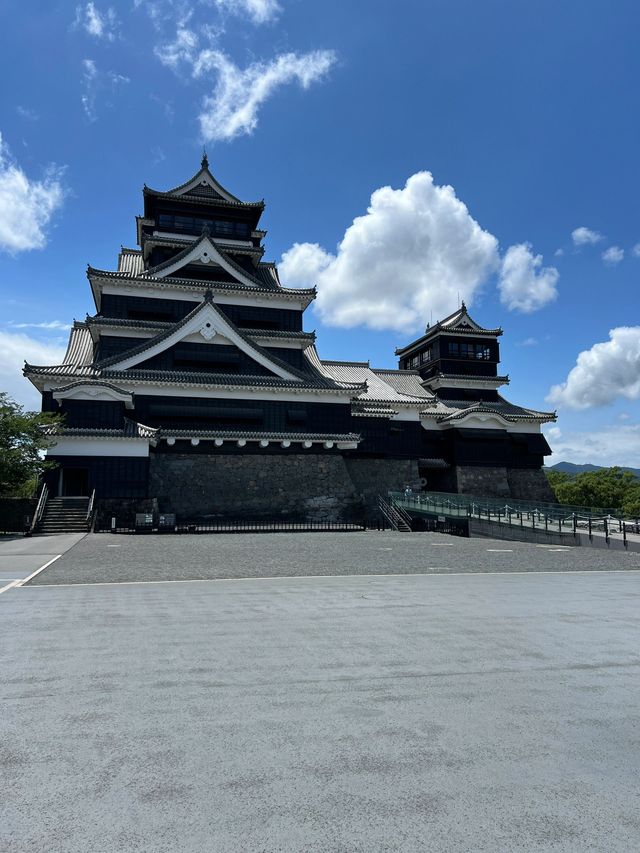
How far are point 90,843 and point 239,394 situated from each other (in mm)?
26710

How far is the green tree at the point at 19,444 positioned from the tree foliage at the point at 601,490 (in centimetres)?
4477

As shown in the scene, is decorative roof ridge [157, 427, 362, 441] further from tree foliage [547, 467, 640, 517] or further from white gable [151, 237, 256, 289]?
tree foliage [547, 467, 640, 517]

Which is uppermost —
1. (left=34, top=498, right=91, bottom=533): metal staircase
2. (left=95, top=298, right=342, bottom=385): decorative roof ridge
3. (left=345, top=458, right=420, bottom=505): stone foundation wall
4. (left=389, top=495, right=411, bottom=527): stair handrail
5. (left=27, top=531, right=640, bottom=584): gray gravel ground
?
(left=95, top=298, right=342, bottom=385): decorative roof ridge

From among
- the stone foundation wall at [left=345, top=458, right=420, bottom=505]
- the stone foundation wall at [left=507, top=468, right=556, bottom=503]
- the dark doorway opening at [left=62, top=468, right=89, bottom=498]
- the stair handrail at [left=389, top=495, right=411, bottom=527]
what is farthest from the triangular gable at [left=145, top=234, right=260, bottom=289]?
the stone foundation wall at [left=507, top=468, right=556, bottom=503]

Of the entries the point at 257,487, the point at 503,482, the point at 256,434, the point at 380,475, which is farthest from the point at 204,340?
the point at 503,482

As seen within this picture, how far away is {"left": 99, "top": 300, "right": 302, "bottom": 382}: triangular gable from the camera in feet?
91.9

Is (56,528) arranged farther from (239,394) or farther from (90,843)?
(90,843)

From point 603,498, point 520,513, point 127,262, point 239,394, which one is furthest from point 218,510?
point 603,498

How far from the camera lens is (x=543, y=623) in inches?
294

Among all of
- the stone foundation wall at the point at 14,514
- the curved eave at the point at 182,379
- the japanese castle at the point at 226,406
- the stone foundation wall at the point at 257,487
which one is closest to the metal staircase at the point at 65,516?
the stone foundation wall at the point at 14,514

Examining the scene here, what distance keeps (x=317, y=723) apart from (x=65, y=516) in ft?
73.8

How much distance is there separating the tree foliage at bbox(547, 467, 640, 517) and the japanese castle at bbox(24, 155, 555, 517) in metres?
20.3

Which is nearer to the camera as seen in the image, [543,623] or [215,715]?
[215,715]

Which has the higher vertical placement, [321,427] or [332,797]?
[321,427]
